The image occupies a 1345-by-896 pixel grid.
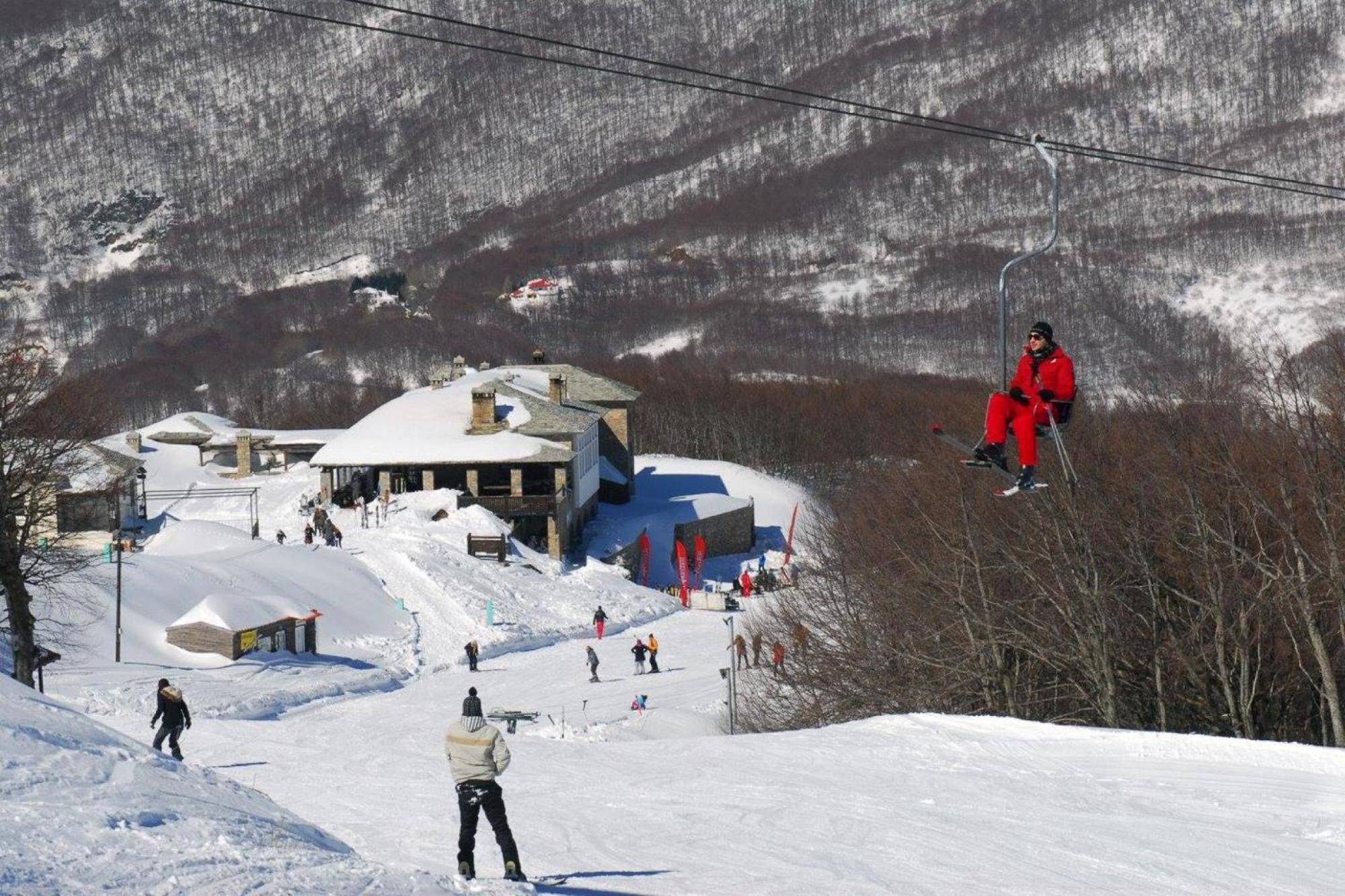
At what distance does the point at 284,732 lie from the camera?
2816 centimetres

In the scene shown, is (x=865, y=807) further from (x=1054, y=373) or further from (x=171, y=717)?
(x=171, y=717)

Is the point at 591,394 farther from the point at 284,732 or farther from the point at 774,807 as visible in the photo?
the point at 774,807

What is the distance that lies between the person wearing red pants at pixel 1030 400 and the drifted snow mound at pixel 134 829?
23.3 feet

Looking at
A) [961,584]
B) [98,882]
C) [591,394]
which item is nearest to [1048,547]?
[961,584]

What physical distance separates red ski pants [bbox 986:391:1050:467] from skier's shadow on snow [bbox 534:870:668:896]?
5.28m

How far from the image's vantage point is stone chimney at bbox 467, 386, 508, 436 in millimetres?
69812

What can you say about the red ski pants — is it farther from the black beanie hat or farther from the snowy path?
the black beanie hat

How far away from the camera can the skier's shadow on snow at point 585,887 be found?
44.7 ft

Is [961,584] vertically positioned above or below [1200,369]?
below

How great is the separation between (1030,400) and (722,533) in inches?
2534

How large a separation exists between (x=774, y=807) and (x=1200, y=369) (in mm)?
177664

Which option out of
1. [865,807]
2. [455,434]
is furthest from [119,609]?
[455,434]

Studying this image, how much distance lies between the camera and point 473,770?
12758 millimetres

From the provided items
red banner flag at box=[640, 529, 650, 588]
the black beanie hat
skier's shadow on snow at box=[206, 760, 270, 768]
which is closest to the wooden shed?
skier's shadow on snow at box=[206, 760, 270, 768]
